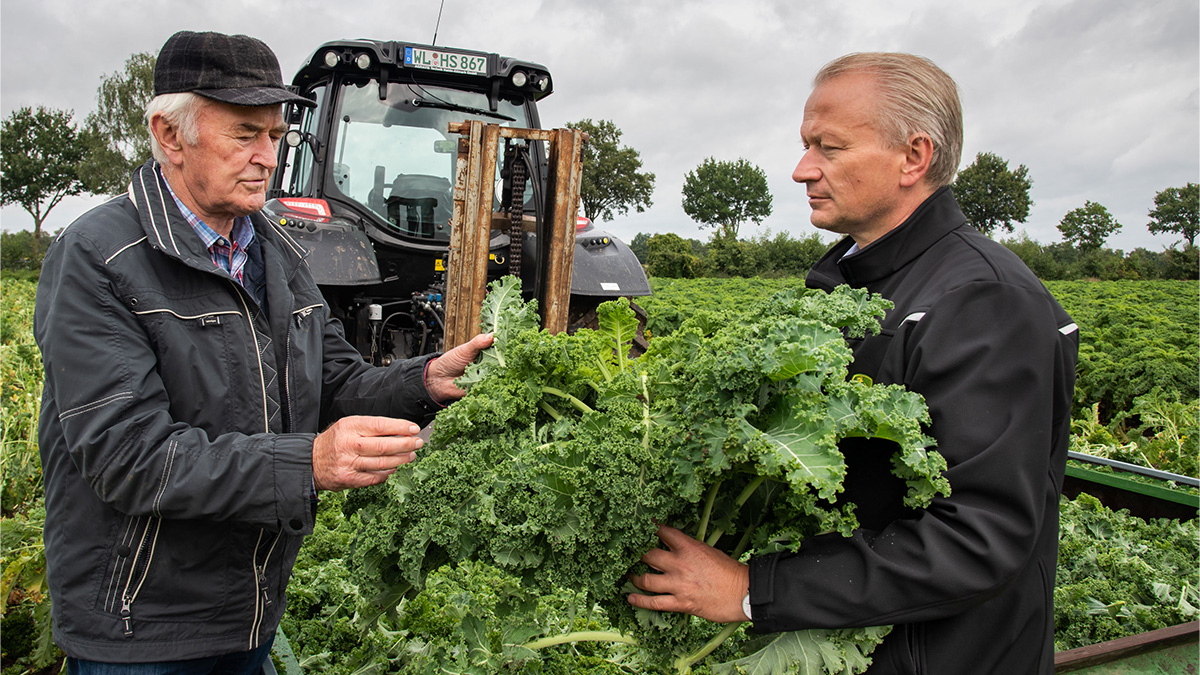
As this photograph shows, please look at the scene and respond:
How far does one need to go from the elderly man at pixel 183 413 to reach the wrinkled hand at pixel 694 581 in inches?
28.2

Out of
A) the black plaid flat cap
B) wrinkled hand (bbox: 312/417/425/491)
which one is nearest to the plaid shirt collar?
the black plaid flat cap

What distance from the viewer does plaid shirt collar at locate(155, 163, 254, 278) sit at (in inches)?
82.9

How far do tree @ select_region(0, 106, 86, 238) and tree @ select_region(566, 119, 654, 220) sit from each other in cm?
3685

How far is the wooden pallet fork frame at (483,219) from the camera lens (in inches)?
214

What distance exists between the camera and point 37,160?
51281 mm

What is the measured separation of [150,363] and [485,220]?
3.80 meters

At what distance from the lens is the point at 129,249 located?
1891mm

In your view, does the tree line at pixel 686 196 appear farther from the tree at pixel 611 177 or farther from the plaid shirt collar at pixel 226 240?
the plaid shirt collar at pixel 226 240

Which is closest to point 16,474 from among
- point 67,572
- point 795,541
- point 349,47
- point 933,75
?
point 349,47

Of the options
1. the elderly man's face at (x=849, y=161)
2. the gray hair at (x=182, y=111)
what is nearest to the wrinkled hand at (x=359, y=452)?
the gray hair at (x=182, y=111)

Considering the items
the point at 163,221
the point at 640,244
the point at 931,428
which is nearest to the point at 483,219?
the point at 163,221

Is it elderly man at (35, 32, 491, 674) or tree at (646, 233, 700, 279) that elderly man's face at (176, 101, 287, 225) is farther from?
tree at (646, 233, 700, 279)

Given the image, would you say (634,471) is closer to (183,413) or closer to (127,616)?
(183,413)

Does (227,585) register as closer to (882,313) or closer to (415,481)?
(415,481)
